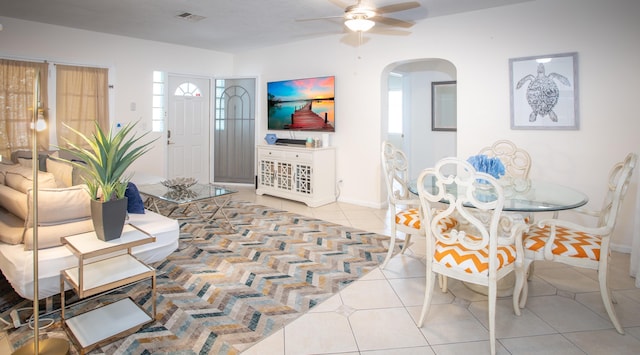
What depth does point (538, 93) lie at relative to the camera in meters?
3.84

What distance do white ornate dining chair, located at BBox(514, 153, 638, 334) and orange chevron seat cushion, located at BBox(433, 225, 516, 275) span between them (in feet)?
0.71

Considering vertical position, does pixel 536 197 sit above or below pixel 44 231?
above

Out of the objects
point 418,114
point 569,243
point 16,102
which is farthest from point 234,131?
point 569,243

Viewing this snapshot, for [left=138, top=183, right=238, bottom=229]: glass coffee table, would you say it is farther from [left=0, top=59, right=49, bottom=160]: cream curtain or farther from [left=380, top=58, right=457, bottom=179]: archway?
[left=380, top=58, right=457, bottom=179]: archway

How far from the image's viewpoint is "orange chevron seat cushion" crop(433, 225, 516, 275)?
2107 millimetres

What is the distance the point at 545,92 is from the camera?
3801 millimetres

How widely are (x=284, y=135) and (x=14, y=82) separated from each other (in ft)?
12.0

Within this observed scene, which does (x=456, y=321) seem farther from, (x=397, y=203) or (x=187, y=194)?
(x=187, y=194)

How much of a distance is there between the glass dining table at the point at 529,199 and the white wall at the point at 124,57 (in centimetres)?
478

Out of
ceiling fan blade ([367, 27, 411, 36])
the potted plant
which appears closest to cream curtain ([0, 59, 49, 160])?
the potted plant

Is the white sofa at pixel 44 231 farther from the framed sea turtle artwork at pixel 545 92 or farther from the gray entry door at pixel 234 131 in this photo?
the gray entry door at pixel 234 131

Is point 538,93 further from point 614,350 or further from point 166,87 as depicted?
point 166,87

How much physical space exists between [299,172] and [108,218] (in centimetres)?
344

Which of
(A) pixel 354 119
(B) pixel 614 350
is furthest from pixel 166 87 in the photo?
(B) pixel 614 350
